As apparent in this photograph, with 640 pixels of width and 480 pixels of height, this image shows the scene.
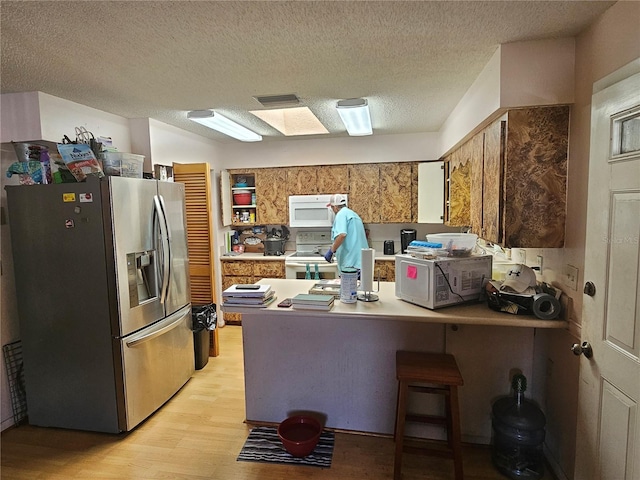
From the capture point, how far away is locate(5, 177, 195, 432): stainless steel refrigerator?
2.35 metres

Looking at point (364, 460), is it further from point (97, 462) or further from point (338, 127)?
point (338, 127)

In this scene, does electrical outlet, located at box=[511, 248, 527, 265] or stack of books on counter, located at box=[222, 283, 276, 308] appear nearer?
stack of books on counter, located at box=[222, 283, 276, 308]

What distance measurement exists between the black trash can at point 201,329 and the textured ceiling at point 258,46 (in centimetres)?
192

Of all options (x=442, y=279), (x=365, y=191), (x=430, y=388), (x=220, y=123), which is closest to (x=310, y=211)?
(x=365, y=191)

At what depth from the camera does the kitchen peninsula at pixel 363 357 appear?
2250 millimetres

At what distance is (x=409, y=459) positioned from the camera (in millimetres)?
2207

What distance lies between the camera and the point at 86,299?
2404 mm

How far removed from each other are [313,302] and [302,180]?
276 centimetres

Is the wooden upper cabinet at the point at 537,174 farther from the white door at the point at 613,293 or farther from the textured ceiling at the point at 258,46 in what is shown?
the textured ceiling at the point at 258,46

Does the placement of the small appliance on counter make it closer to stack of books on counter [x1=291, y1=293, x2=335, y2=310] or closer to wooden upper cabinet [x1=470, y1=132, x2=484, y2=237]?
wooden upper cabinet [x1=470, y1=132, x2=484, y2=237]

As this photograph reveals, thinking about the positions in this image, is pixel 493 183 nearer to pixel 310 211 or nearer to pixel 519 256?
pixel 519 256

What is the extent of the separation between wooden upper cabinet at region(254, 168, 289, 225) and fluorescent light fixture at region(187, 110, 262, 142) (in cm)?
64

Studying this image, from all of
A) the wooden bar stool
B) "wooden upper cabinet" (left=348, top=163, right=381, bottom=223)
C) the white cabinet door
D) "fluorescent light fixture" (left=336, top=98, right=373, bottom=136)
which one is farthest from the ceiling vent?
the wooden bar stool

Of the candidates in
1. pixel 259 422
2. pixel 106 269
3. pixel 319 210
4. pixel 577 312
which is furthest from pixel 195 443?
pixel 319 210
